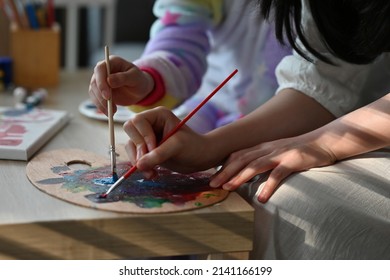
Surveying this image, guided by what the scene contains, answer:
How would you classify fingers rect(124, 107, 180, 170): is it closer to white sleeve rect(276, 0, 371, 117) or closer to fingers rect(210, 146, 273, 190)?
fingers rect(210, 146, 273, 190)

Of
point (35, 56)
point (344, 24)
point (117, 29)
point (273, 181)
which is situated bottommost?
point (117, 29)

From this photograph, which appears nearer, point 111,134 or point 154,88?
point 111,134

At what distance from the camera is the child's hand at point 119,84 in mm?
812

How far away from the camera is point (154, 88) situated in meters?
0.99

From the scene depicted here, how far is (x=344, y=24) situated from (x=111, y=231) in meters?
0.41

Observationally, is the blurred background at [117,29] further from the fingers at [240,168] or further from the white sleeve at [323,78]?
the fingers at [240,168]

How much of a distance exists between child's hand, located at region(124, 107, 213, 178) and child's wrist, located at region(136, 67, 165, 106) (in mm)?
232

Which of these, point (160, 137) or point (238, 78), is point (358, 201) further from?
point (238, 78)

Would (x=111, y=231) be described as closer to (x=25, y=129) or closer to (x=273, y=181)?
(x=273, y=181)

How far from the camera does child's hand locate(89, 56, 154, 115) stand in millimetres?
812

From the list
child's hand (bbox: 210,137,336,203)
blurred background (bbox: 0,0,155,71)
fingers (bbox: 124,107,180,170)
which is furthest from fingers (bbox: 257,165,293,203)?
blurred background (bbox: 0,0,155,71)

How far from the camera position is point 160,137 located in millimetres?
750

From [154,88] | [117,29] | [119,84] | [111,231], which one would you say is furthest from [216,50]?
[117,29]
